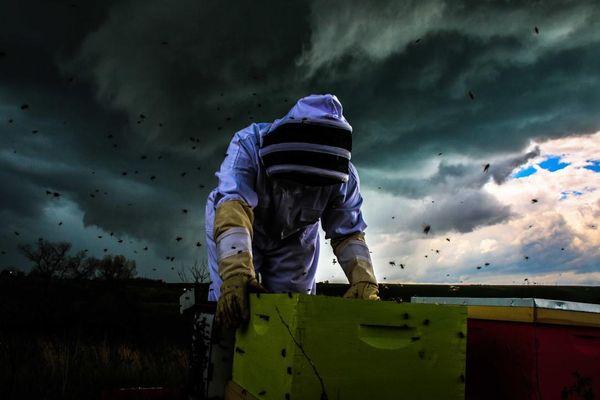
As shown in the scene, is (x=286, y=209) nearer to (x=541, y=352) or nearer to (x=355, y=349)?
(x=355, y=349)

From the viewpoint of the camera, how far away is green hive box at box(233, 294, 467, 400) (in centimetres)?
233

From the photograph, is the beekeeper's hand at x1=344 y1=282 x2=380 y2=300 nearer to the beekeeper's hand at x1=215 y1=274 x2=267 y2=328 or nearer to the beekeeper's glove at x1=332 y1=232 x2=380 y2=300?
the beekeeper's glove at x1=332 y1=232 x2=380 y2=300

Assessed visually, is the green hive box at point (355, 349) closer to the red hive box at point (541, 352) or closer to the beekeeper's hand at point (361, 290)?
the red hive box at point (541, 352)

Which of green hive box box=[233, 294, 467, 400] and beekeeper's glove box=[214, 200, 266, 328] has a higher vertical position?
beekeeper's glove box=[214, 200, 266, 328]

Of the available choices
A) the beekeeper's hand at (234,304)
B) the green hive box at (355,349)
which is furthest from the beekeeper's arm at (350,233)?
the green hive box at (355,349)

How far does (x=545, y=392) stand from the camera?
10.4ft

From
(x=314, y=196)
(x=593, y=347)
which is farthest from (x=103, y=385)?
(x=593, y=347)

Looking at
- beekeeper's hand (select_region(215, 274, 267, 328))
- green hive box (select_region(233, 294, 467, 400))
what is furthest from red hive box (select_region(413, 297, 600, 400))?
beekeeper's hand (select_region(215, 274, 267, 328))

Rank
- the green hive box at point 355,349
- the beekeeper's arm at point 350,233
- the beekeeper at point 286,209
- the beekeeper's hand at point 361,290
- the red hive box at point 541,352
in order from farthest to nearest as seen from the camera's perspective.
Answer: the beekeeper's arm at point 350,233 → the beekeeper's hand at point 361,290 → the beekeeper at point 286,209 → the red hive box at point 541,352 → the green hive box at point 355,349

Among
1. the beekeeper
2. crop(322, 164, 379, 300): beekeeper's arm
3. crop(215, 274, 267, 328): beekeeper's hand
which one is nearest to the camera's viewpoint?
crop(215, 274, 267, 328): beekeeper's hand

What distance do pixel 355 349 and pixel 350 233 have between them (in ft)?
8.35

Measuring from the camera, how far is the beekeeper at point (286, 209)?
3.67 m

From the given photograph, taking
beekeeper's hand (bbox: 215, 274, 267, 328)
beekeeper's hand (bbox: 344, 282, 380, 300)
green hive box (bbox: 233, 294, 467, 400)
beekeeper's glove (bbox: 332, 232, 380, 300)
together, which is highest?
beekeeper's glove (bbox: 332, 232, 380, 300)

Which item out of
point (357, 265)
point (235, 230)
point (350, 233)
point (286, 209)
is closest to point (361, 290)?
point (357, 265)
